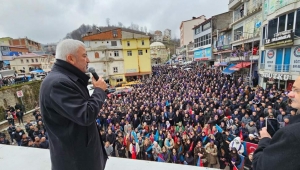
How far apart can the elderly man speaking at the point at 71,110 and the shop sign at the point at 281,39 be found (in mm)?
14593

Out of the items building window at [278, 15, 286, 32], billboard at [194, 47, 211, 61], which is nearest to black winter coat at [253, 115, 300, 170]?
building window at [278, 15, 286, 32]

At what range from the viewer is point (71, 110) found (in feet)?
3.34

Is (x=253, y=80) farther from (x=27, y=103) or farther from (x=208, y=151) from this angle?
(x=27, y=103)

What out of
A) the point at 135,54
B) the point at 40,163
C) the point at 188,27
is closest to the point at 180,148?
the point at 40,163

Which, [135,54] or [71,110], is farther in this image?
[135,54]

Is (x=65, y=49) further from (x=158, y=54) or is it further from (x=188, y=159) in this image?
(x=158, y=54)

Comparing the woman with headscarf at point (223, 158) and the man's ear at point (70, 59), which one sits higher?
the man's ear at point (70, 59)

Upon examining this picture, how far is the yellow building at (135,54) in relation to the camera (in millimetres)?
29969

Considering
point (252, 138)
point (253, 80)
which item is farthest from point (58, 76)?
point (253, 80)

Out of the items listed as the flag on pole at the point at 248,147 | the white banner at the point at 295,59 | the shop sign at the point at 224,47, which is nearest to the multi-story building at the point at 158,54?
the shop sign at the point at 224,47

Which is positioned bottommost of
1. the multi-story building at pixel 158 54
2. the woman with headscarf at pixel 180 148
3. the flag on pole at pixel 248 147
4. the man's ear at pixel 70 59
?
the woman with headscarf at pixel 180 148

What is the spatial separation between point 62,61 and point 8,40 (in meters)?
66.2

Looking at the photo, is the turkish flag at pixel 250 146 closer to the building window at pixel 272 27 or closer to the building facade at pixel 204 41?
the building window at pixel 272 27

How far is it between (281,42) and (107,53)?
24.7 metres
